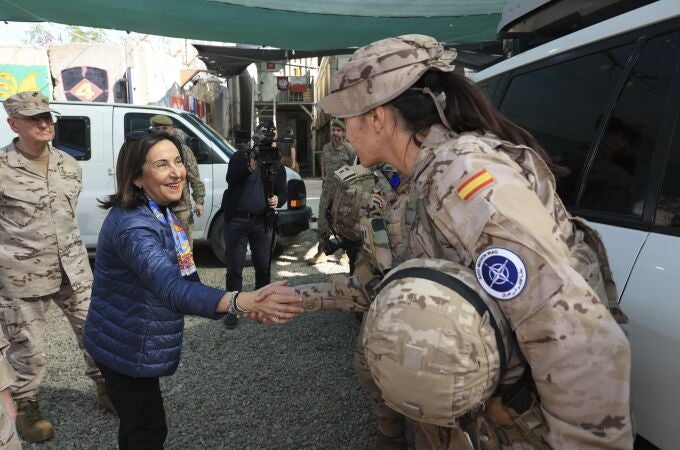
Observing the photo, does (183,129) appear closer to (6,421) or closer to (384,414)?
(384,414)

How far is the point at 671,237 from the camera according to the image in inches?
51.6

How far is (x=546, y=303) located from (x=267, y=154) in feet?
10.8

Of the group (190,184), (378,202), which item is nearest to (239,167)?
(190,184)

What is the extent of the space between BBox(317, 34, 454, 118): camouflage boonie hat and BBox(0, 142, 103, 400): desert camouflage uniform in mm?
2256

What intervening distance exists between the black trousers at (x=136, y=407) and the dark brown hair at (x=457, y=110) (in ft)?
4.60

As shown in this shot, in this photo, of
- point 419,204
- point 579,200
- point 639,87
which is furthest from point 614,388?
point 639,87

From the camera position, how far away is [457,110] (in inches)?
49.7

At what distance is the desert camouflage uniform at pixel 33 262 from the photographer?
104 inches

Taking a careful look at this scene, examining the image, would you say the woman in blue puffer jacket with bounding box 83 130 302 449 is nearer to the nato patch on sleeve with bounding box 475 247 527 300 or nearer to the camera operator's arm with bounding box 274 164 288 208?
the nato patch on sleeve with bounding box 475 247 527 300

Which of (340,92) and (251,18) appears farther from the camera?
(251,18)

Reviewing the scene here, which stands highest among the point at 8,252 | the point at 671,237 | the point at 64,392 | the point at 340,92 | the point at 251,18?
the point at 251,18

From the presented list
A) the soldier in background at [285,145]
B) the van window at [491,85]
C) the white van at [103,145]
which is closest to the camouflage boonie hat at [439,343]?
the van window at [491,85]

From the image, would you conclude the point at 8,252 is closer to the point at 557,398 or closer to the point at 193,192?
the point at 193,192

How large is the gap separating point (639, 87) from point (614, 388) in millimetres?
1058
